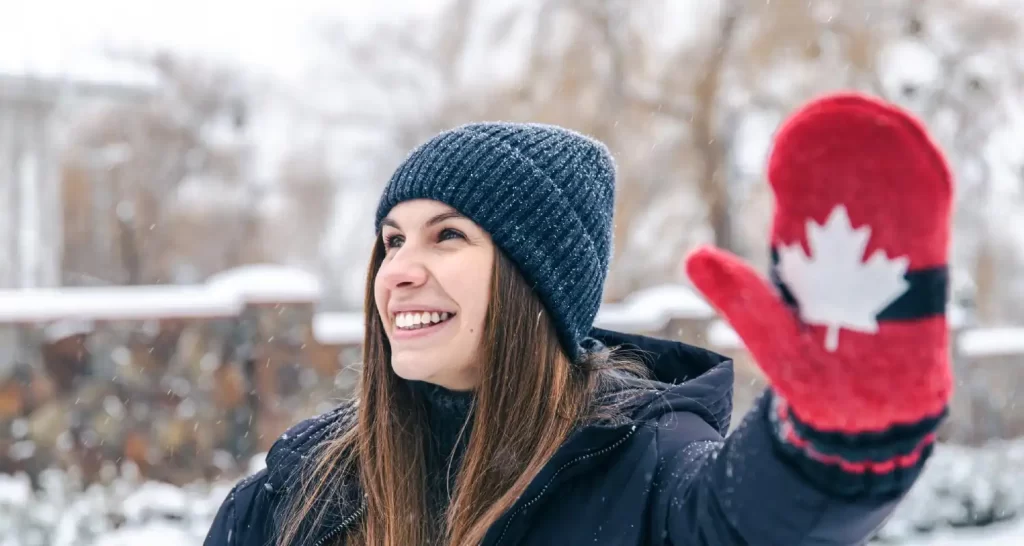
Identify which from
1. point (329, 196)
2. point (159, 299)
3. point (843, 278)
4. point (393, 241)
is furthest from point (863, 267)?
point (329, 196)

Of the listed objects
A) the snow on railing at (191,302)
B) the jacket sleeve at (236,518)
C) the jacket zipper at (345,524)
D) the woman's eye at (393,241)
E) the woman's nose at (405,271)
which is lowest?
the snow on railing at (191,302)

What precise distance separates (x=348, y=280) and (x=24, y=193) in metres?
8.16

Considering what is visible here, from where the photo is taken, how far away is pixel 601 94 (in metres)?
8.90

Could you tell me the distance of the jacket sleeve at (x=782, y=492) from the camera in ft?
2.58

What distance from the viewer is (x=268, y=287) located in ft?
16.6

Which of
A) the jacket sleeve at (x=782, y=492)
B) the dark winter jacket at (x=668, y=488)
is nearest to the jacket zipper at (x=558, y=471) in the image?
the dark winter jacket at (x=668, y=488)

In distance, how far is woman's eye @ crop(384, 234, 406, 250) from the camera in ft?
5.10

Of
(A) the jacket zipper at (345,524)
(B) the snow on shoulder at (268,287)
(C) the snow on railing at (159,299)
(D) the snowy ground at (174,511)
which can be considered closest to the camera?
(A) the jacket zipper at (345,524)

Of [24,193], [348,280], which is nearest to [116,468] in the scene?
[24,193]

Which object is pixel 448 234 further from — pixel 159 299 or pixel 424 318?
pixel 159 299

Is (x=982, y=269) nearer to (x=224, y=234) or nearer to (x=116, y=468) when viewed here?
(x=116, y=468)

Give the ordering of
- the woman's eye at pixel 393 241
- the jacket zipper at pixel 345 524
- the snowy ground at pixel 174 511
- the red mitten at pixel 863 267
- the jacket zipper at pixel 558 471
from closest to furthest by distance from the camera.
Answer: the red mitten at pixel 863 267, the jacket zipper at pixel 558 471, the jacket zipper at pixel 345 524, the woman's eye at pixel 393 241, the snowy ground at pixel 174 511

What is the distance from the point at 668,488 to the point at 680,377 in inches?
17.9

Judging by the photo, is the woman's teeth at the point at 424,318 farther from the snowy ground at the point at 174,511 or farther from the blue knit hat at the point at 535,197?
the snowy ground at the point at 174,511
